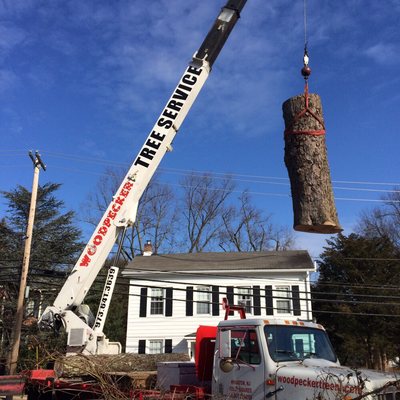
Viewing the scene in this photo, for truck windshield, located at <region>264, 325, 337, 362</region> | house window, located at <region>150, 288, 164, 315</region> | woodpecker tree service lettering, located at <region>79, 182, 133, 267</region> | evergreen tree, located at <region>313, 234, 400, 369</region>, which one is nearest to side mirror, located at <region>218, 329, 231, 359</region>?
truck windshield, located at <region>264, 325, 337, 362</region>

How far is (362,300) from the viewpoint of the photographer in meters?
21.5

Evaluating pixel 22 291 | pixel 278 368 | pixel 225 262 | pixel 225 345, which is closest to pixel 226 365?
pixel 225 345

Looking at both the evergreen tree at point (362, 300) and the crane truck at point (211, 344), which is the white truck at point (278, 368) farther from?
the evergreen tree at point (362, 300)

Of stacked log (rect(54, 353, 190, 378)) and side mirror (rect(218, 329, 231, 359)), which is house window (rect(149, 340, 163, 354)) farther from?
side mirror (rect(218, 329, 231, 359))

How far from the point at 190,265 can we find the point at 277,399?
20243mm

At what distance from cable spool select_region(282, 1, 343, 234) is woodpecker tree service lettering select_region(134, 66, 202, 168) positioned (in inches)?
137

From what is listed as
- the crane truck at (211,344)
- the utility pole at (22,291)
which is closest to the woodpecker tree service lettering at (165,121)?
the crane truck at (211,344)

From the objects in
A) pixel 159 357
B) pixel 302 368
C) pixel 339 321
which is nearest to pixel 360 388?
pixel 302 368

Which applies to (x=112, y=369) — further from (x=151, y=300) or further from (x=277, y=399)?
(x=151, y=300)

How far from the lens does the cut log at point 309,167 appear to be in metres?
5.89

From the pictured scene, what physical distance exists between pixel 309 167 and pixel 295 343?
234 cm

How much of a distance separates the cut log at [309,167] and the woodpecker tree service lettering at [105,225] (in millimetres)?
3953

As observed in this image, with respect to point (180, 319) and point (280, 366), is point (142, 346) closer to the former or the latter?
point (180, 319)

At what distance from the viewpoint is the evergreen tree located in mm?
20703
